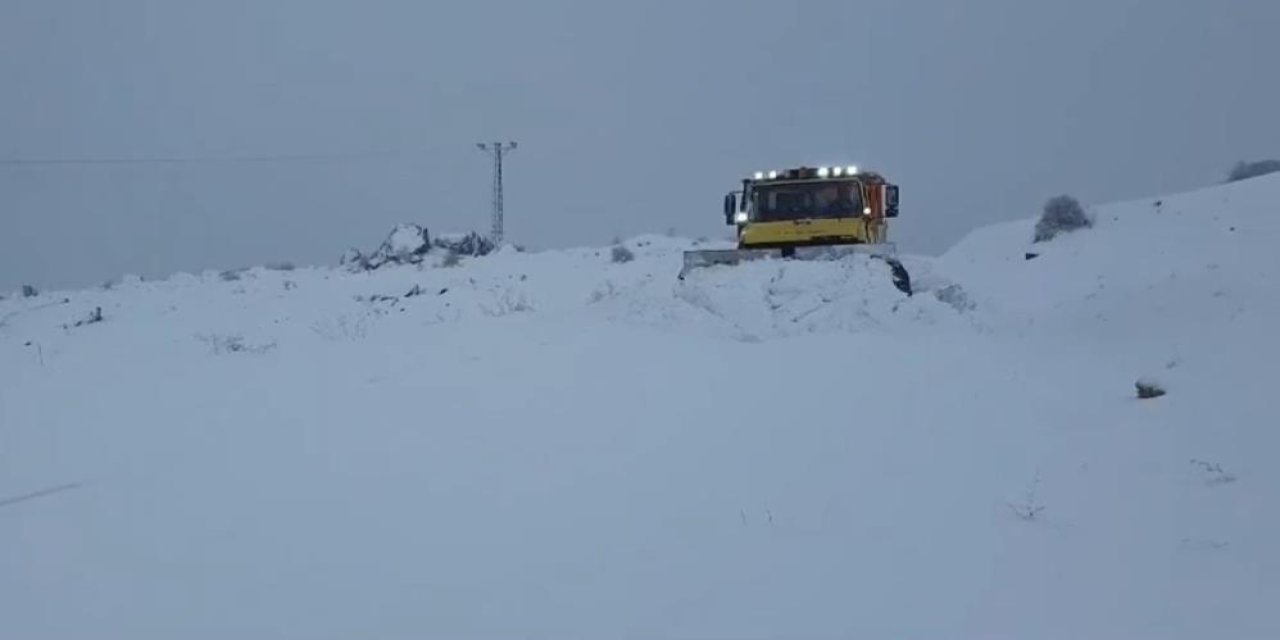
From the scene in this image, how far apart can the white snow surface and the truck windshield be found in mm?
5221

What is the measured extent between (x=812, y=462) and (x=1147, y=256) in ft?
64.4

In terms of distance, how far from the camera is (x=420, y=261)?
113 feet

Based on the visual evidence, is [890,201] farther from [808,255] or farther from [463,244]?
[463,244]

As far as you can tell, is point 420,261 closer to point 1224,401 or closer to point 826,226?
point 826,226

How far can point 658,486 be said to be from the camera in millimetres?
5430

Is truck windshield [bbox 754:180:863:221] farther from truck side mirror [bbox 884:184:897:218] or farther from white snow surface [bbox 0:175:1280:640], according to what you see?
white snow surface [bbox 0:175:1280:640]

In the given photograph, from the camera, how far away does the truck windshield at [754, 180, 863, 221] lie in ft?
57.3

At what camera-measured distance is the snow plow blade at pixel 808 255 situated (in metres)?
15.3

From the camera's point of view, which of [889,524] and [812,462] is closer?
[889,524]

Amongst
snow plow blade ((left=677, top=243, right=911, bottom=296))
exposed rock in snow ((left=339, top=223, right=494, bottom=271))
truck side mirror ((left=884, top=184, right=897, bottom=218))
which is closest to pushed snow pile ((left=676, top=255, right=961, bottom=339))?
snow plow blade ((left=677, top=243, right=911, bottom=296))

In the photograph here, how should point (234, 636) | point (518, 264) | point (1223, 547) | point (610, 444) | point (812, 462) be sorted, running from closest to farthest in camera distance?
1. point (234, 636)
2. point (1223, 547)
3. point (812, 462)
4. point (610, 444)
5. point (518, 264)

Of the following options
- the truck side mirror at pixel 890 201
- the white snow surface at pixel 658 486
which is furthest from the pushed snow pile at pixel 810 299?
the truck side mirror at pixel 890 201

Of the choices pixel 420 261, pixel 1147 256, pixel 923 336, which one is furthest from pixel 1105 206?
pixel 923 336

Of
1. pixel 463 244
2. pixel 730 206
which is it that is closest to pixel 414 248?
pixel 463 244
